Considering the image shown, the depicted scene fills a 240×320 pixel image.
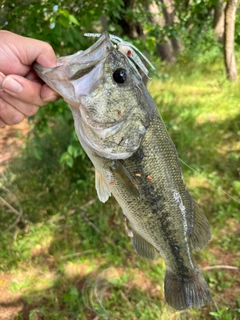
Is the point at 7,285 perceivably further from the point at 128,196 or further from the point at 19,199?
the point at 128,196

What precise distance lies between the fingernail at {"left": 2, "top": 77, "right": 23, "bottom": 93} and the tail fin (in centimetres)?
152

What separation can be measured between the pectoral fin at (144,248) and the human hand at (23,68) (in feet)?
3.55

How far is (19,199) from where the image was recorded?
4207 millimetres

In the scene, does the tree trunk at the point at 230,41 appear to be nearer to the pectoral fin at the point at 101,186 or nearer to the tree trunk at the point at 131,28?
the tree trunk at the point at 131,28

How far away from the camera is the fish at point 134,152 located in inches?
58.1

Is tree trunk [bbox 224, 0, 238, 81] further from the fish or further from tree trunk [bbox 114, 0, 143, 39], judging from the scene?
the fish

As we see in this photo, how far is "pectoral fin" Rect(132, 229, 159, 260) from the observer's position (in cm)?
209

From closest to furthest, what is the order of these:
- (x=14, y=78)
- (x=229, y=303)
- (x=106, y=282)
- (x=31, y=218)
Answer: (x=14, y=78), (x=229, y=303), (x=106, y=282), (x=31, y=218)

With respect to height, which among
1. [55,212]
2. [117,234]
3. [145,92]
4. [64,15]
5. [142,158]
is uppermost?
[64,15]

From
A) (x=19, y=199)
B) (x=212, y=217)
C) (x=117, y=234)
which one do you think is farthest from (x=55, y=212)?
(x=212, y=217)

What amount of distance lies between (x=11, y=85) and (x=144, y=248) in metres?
1.33

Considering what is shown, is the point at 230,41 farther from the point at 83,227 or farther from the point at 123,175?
the point at 123,175

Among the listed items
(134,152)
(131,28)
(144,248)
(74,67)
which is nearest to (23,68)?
(74,67)

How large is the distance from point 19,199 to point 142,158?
2.98 metres
